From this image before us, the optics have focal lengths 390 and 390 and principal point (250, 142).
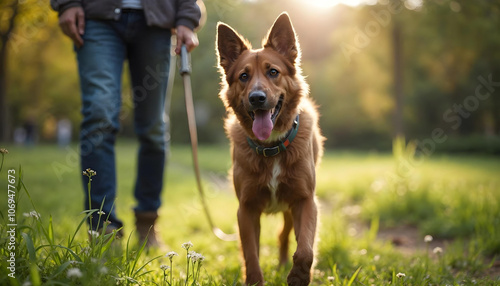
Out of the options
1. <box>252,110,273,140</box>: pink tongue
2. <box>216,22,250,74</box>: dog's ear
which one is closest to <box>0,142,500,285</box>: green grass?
<box>252,110,273,140</box>: pink tongue

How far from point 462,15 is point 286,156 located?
1728 centimetres

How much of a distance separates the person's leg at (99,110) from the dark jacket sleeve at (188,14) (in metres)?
0.53

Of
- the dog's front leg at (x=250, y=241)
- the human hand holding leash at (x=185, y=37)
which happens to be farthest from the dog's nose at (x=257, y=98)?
the human hand holding leash at (x=185, y=37)

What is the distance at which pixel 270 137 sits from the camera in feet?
8.77

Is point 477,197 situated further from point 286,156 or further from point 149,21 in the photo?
point 149,21

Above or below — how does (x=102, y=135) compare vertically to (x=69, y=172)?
above

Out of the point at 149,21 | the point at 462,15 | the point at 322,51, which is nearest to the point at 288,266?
the point at 149,21

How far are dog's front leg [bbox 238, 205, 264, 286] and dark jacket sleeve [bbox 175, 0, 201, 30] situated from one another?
150 centimetres

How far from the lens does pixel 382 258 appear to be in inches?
122

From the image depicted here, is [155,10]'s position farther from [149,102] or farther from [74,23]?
[149,102]

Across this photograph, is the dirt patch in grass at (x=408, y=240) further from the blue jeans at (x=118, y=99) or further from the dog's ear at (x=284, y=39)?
the blue jeans at (x=118, y=99)

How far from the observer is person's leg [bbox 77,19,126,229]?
8.97ft

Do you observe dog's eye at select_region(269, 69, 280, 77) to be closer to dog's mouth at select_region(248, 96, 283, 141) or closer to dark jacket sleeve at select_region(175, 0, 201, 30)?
dog's mouth at select_region(248, 96, 283, 141)

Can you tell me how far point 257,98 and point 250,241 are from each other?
0.91 meters
